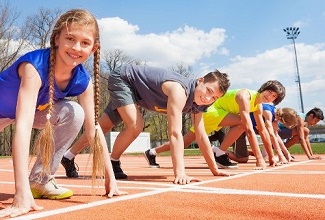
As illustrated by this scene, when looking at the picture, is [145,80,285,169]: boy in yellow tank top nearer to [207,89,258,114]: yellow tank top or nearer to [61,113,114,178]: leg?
[207,89,258,114]: yellow tank top

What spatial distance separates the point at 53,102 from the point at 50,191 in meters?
0.63

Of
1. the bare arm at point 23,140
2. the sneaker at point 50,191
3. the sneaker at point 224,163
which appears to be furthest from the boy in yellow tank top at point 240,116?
the bare arm at point 23,140

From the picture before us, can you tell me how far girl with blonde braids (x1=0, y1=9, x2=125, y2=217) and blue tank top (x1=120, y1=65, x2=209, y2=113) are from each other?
1280 millimetres

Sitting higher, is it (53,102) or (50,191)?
(53,102)

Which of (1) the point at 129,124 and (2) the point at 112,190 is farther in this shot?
(1) the point at 129,124

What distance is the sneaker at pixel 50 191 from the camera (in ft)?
8.38

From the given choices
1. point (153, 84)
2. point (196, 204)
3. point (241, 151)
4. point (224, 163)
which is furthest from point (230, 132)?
point (196, 204)

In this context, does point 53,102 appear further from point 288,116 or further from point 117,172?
point 288,116

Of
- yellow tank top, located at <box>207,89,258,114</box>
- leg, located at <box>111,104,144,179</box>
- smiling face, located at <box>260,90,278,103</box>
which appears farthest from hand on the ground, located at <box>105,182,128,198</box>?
yellow tank top, located at <box>207,89,258,114</box>

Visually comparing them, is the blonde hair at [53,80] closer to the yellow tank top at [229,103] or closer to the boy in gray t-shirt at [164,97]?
the boy in gray t-shirt at [164,97]

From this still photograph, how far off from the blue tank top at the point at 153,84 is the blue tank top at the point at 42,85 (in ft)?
4.40

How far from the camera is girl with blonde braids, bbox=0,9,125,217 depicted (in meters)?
2.09

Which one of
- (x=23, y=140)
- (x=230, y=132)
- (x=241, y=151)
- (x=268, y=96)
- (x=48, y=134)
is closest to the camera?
(x=23, y=140)

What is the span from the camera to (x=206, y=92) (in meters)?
3.86
